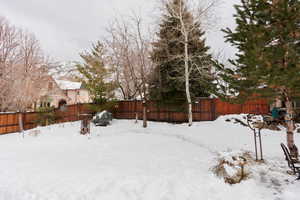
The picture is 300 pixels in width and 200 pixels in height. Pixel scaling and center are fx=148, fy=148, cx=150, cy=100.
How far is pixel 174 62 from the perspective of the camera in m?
12.4

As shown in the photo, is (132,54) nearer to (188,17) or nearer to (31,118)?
(188,17)

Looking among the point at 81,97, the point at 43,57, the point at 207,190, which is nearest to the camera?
the point at 207,190

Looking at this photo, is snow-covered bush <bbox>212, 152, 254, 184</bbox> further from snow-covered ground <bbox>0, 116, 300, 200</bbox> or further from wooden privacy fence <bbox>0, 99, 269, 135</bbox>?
wooden privacy fence <bbox>0, 99, 269, 135</bbox>

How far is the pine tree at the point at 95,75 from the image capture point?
13.5 m

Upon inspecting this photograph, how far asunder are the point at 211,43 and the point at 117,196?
1375 centimetres

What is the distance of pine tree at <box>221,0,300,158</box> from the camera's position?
11.8 feet

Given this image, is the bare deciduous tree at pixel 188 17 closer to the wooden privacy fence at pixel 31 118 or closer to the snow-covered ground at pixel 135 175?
the snow-covered ground at pixel 135 175

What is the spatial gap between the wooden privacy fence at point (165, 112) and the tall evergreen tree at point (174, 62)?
102 cm

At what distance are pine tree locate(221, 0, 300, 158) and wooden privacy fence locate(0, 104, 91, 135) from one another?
13.9 m

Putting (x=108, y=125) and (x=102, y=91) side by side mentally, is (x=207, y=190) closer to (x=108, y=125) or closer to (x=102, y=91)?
(x=108, y=125)

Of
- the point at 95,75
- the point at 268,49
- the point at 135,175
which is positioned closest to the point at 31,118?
the point at 95,75

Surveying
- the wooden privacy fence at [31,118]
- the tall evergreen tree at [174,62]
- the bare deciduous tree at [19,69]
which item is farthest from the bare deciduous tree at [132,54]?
the bare deciduous tree at [19,69]

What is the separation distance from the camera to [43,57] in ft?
48.8

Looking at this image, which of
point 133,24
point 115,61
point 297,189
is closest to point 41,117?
point 115,61
